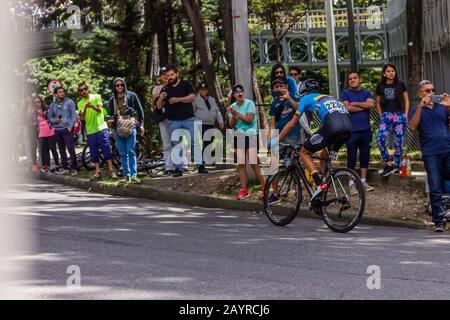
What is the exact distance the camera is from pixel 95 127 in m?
18.1

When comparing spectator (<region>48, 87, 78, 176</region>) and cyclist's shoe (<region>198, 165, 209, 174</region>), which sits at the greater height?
spectator (<region>48, 87, 78, 176</region>)

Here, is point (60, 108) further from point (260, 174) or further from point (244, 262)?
point (244, 262)

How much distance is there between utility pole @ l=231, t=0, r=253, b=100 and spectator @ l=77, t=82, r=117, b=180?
3802 mm

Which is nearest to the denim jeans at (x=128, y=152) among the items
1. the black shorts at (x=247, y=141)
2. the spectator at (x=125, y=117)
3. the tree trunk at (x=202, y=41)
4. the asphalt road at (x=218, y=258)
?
the spectator at (x=125, y=117)

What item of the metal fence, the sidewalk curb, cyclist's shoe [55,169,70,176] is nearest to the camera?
the sidewalk curb

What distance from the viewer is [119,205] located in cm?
1459

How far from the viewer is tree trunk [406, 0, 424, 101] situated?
20219 mm

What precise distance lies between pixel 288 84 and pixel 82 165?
7774 millimetres

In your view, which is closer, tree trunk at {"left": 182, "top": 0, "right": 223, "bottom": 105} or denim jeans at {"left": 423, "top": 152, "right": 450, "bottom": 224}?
denim jeans at {"left": 423, "top": 152, "right": 450, "bottom": 224}

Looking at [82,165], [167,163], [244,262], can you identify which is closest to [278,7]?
[82,165]

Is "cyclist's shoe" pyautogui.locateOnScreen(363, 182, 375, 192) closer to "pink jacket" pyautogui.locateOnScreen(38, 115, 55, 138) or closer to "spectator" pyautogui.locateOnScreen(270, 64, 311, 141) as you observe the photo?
"spectator" pyautogui.locateOnScreen(270, 64, 311, 141)

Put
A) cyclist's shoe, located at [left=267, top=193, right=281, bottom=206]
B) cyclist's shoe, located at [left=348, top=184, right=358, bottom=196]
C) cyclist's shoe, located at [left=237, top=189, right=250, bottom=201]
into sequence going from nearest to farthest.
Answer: cyclist's shoe, located at [left=348, top=184, right=358, bottom=196]
cyclist's shoe, located at [left=267, top=193, right=281, bottom=206]
cyclist's shoe, located at [left=237, top=189, right=250, bottom=201]

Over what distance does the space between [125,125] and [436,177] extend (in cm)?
693
